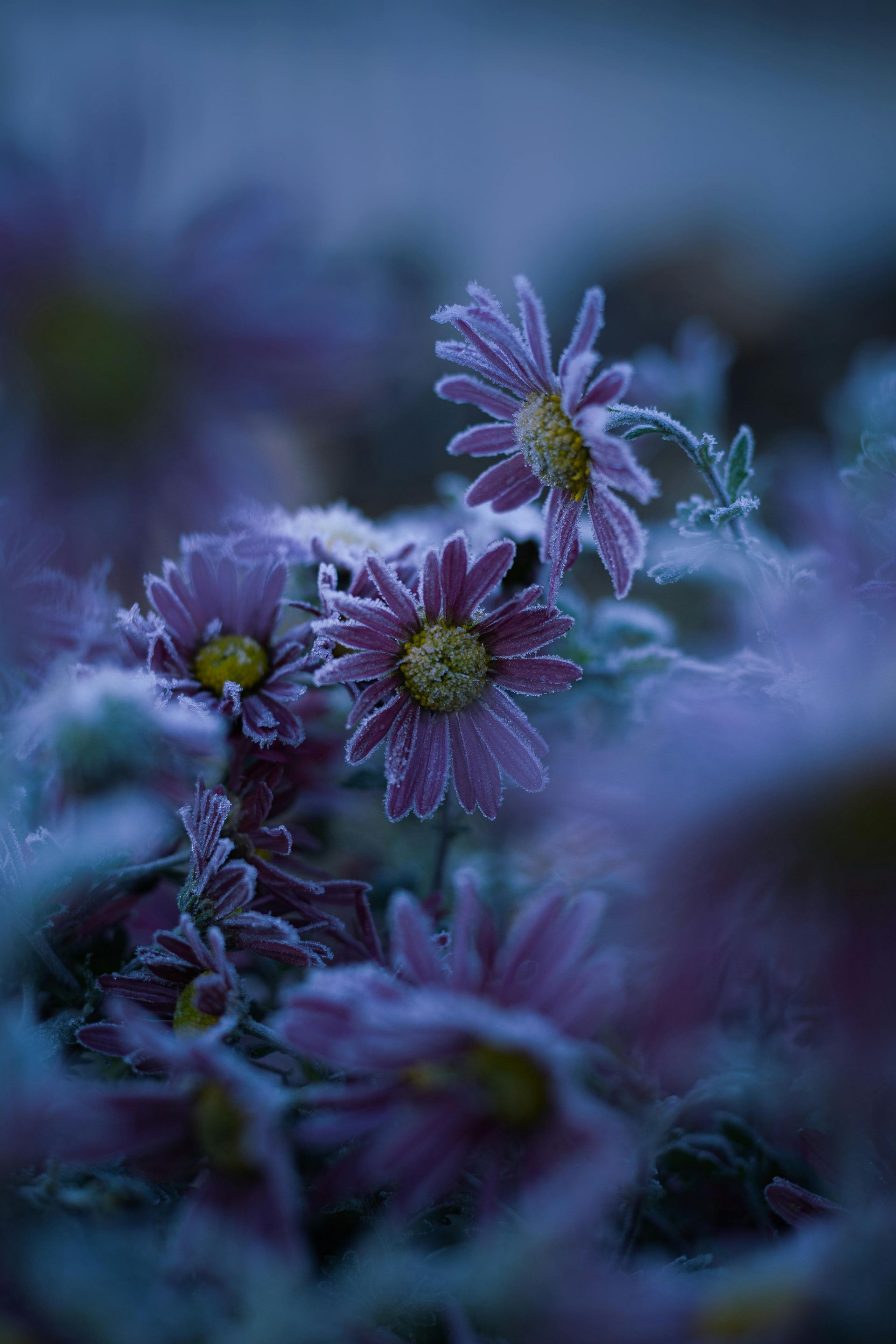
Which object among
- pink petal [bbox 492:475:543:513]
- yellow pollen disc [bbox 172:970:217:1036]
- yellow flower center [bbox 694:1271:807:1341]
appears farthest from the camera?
pink petal [bbox 492:475:543:513]

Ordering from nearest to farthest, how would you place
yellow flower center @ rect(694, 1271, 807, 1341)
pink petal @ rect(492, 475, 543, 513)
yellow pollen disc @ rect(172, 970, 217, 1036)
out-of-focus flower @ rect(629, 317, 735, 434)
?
1. yellow flower center @ rect(694, 1271, 807, 1341)
2. yellow pollen disc @ rect(172, 970, 217, 1036)
3. pink petal @ rect(492, 475, 543, 513)
4. out-of-focus flower @ rect(629, 317, 735, 434)

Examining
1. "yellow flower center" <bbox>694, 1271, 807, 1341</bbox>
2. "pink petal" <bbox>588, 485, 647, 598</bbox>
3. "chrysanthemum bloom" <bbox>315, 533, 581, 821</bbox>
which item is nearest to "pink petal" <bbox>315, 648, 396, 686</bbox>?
"chrysanthemum bloom" <bbox>315, 533, 581, 821</bbox>

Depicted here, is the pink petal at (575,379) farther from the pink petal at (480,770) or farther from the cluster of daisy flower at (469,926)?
the pink petal at (480,770)

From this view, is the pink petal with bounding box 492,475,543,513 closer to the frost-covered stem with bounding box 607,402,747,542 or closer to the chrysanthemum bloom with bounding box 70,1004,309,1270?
the frost-covered stem with bounding box 607,402,747,542

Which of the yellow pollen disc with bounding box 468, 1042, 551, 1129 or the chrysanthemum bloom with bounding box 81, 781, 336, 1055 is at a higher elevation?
the chrysanthemum bloom with bounding box 81, 781, 336, 1055

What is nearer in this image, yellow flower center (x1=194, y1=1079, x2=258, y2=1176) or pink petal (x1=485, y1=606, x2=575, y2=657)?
yellow flower center (x1=194, y1=1079, x2=258, y2=1176)

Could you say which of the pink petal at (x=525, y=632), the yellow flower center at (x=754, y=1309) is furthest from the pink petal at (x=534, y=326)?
the yellow flower center at (x=754, y=1309)
